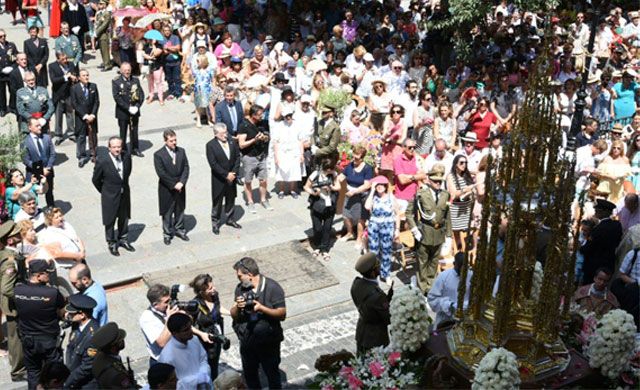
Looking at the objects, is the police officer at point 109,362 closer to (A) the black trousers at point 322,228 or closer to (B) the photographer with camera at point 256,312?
(B) the photographer with camera at point 256,312

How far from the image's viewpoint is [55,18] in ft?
77.0

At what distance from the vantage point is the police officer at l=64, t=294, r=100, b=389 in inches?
318

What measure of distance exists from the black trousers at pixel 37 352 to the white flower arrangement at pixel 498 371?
470 cm

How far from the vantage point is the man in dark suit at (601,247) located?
36.4 feet

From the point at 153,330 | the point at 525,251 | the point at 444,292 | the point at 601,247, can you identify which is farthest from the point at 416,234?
the point at 153,330

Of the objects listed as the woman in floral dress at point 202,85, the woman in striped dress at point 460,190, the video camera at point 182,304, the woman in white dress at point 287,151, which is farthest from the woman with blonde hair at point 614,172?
the woman in floral dress at point 202,85

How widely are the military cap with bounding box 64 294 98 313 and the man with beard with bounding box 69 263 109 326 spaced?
220 mm

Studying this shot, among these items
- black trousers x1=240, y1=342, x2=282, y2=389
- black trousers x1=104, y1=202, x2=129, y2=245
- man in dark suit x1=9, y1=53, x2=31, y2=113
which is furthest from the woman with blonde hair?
man in dark suit x1=9, y1=53, x2=31, y2=113

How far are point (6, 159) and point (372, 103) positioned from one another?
6.61 meters

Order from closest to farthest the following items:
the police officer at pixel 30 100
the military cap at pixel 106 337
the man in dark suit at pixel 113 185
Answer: the military cap at pixel 106 337, the man in dark suit at pixel 113 185, the police officer at pixel 30 100

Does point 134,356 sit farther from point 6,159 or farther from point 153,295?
point 6,159

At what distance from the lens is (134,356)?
10.6 m

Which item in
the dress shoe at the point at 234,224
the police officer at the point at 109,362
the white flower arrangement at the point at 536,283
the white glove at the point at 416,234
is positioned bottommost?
the dress shoe at the point at 234,224

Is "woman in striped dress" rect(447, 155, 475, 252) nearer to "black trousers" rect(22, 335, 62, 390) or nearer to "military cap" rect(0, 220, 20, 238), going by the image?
"black trousers" rect(22, 335, 62, 390)
